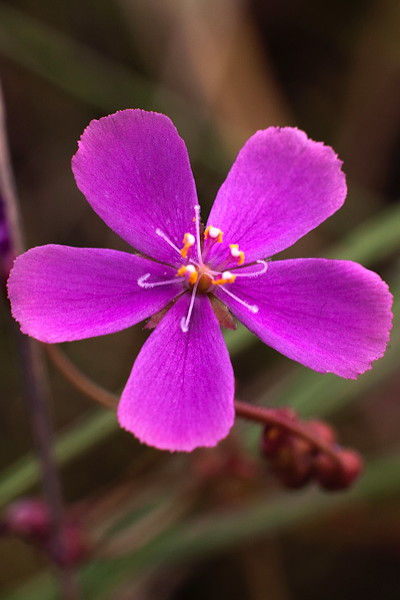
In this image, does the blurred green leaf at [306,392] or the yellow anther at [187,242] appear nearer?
the yellow anther at [187,242]

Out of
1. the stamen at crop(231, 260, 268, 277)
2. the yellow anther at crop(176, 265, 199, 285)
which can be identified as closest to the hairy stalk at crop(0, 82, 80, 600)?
the yellow anther at crop(176, 265, 199, 285)

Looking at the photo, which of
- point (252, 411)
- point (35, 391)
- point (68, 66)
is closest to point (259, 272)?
point (252, 411)

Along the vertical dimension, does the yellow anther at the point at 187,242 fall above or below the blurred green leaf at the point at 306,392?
above

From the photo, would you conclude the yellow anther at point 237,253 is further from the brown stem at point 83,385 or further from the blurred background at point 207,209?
the blurred background at point 207,209

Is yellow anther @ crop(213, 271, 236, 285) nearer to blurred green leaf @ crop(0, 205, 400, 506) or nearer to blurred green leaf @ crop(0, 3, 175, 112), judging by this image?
blurred green leaf @ crop(0, 205, 400, 506)

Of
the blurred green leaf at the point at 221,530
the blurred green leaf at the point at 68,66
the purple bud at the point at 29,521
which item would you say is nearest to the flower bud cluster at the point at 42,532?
the purple bud at the point at 29,521

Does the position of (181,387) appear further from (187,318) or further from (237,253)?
(237,253)
